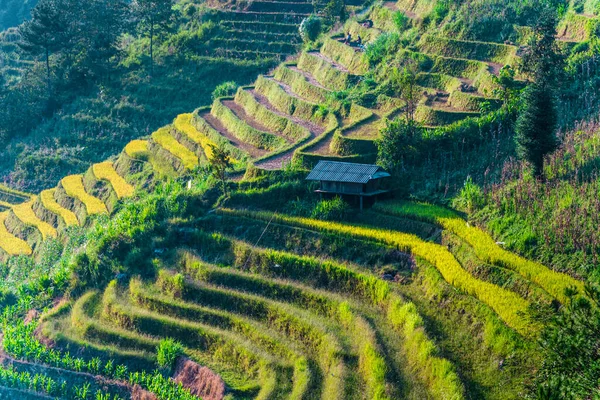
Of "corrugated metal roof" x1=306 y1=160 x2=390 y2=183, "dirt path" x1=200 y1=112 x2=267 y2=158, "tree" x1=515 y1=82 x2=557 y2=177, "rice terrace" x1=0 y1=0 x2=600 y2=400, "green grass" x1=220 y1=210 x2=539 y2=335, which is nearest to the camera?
"green grass" x1=220 y1=210 x2=539 y2=335

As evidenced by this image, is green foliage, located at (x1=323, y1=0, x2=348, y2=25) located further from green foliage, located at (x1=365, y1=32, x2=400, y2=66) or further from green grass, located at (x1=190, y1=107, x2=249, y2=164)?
green grass, located at (x1=190, y1=107, x2=249, y2=164)

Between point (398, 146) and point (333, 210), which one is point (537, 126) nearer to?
point (398, 146)

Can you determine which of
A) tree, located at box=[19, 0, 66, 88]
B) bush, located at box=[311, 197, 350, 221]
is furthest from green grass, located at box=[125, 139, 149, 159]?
bush, located at box=[311, 197, 350, 221]

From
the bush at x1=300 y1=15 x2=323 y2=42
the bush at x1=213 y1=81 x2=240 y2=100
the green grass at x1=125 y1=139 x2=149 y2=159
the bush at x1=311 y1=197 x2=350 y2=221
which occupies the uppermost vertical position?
the bush at x1=300 y1=15 x2=323 y2=42

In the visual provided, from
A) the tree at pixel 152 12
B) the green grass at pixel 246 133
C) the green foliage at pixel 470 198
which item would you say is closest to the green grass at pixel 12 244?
the green grass at pixel 246 133

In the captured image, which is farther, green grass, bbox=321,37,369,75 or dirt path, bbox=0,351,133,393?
green grass, bbox=321,37,369,75

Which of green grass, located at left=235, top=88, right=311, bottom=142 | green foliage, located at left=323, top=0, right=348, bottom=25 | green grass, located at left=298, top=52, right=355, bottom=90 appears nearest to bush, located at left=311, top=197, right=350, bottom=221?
green grass, located at left=235, top=88, right=311, bottom=142

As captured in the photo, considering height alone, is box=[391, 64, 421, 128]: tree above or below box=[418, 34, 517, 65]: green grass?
below

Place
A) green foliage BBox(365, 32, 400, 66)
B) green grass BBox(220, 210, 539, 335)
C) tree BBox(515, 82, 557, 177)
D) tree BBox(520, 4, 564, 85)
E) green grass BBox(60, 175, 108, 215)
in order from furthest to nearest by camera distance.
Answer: green foliage BBox(365, 32, 400, 66) → green grass BBox(60, 175, 108, 215) → tree BBox(520, 4, 564, 85) → tree BBox(515, 82, 557, 177) → green grass BBox(220, 210, 539, 335)
